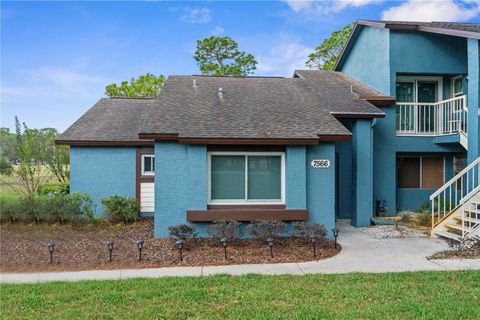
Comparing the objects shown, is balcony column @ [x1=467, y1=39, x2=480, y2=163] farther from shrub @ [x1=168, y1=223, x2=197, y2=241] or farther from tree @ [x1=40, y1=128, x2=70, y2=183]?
tree @ [x1=40, y1=128, x2=70, y2=183]

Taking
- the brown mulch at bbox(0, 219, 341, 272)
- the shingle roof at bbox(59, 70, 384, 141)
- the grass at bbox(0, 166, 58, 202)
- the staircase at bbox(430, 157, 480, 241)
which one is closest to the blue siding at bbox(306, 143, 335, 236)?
the shingle roof at bbox(59, 70, 384, 141)

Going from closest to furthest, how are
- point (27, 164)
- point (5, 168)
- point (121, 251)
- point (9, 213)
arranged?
point (121, 251) → point (9, 213) → point (27, 164) → point (5, 168)

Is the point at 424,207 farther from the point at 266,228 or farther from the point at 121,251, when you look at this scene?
the point at 121,251

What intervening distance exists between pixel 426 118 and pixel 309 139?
686cm

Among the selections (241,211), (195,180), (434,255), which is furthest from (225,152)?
(434,255)

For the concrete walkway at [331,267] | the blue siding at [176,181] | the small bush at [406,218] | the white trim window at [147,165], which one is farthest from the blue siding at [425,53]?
the white trim window at [147,165]

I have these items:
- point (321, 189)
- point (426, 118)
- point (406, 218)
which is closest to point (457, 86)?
point (426, 118)

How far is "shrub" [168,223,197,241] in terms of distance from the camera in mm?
7767

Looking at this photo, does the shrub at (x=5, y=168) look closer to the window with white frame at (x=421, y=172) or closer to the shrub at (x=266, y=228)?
the shrub at (x=266, y=228)

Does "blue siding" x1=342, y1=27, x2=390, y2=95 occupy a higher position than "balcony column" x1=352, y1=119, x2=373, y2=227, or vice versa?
"blue siding" x1=342, y1=27, x2=390, y2=95

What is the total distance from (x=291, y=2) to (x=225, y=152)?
27.0 ft

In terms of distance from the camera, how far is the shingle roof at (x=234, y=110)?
27.9 ft

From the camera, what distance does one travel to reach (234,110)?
958 cm

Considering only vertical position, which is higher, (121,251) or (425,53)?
(425,53)
